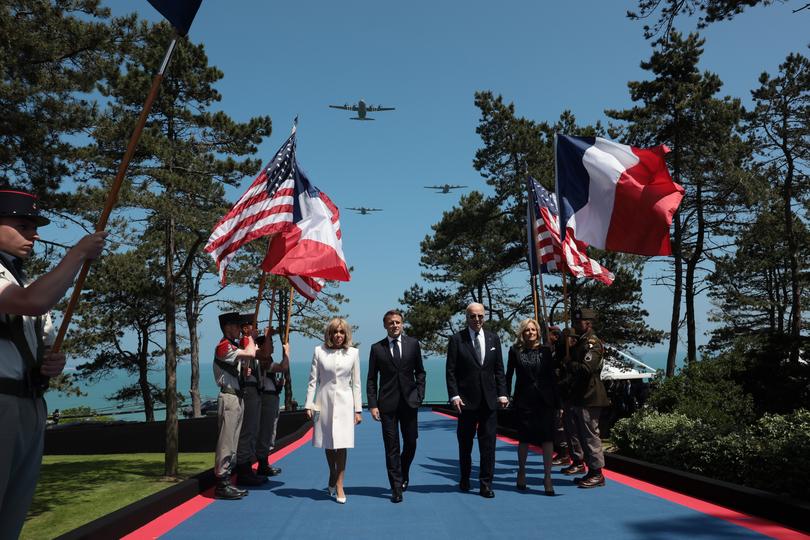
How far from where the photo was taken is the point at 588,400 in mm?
8031

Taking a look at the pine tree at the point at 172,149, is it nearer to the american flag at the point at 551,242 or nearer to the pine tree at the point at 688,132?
the american flag at the point at 551,242

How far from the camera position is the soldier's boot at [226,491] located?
7422mm

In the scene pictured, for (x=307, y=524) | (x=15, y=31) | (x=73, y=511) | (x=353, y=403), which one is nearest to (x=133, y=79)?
(x=15, y=31)

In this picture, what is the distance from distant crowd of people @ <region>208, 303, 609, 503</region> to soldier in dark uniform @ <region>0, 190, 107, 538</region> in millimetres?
4159

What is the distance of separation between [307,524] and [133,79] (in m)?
13.5

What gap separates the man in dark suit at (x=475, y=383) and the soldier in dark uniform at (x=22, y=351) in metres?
4.99

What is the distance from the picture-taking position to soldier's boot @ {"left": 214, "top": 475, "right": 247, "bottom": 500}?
7.42 metres

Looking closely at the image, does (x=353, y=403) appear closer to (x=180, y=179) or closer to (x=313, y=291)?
(x=313, y=291)

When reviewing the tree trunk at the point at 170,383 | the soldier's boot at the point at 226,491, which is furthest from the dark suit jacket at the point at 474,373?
the tree trunk at the point at 170,383

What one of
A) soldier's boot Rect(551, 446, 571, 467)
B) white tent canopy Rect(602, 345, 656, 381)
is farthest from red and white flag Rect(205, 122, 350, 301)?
white tent canopy Rect(602, 345, 656, 381)

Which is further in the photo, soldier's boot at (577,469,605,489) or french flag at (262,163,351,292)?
french flag at (262,163,351,292)

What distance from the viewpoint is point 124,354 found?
40375 mm

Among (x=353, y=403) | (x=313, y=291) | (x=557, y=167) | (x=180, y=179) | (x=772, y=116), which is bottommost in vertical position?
(x=353, y=403)

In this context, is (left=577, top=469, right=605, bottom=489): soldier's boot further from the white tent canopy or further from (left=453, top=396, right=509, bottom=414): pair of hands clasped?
the white tent canopy
